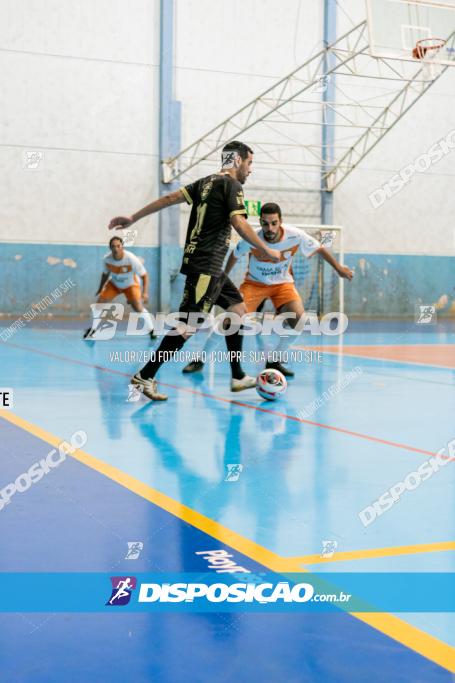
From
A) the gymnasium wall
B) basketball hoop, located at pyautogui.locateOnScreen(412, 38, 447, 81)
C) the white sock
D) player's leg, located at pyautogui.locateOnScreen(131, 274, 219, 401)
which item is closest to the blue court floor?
player's leg, located at pyautogui.locateOnScreen(131, 274, 219, 401)

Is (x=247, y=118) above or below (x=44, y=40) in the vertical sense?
below

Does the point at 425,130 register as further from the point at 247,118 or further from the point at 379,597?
the point at 379,597

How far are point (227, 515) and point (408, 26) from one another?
17.2 m

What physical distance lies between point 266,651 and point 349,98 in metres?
24.7

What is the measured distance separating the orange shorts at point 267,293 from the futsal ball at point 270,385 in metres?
1.97

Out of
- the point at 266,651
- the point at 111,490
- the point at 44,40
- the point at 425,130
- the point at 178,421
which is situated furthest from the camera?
the point at 425,130

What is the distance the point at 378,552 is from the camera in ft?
12.5

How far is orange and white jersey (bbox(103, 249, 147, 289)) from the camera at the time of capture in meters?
15.9

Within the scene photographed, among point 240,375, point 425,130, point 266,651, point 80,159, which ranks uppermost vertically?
point 425,130

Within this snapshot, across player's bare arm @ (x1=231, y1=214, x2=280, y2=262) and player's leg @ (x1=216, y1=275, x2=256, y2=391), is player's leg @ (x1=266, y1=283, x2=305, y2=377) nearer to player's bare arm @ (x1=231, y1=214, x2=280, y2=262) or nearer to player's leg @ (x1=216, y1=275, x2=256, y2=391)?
player's leg @ (x1=216, y1=275, x2=256, y2=391)

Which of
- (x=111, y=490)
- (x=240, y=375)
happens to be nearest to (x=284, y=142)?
(x=240, y=375)

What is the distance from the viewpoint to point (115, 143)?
78.9 ft

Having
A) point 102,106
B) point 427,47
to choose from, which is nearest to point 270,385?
point 427,47

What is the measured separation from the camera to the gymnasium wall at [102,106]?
75.8ft
